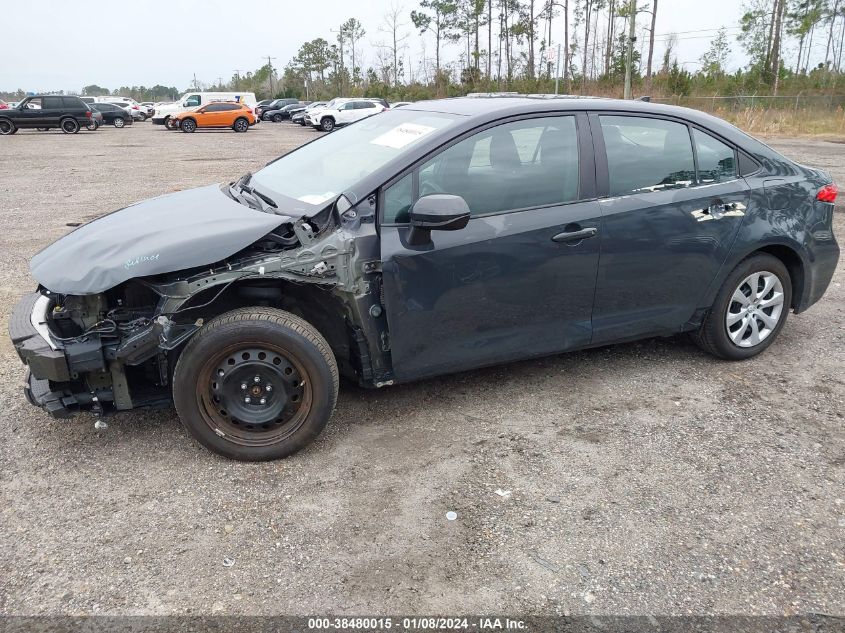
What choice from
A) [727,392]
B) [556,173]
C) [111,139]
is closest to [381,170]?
[556,173]

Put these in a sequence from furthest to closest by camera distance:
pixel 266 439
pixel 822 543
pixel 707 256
→ 1. pixel 707 256
2. pixel 266 439
3. pixel 822 543

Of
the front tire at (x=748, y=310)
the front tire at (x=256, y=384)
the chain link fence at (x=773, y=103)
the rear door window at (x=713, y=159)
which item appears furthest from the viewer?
the chain link fence at (x=773, y=103)

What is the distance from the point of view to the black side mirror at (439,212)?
10.4 ft

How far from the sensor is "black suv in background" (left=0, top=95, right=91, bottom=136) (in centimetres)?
2864

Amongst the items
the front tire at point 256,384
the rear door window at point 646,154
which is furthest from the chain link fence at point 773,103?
the front tire at point 256,384

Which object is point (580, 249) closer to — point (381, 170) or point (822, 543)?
point (381, 170)

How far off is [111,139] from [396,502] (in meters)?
28.4

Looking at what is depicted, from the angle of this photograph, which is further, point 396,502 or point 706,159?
point 706,159

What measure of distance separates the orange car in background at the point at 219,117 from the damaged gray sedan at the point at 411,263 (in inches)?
1222

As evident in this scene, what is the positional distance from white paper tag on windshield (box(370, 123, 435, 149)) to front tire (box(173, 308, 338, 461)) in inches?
45.9

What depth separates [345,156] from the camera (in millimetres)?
3955

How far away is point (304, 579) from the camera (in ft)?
8.30

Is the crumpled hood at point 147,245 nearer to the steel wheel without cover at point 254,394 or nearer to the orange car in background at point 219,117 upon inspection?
the steel wheel without cover at point 254,394

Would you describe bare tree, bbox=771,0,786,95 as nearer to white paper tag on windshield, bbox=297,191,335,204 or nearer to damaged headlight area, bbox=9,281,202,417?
white paper tag on windshield, bbox=297,191,335,204
